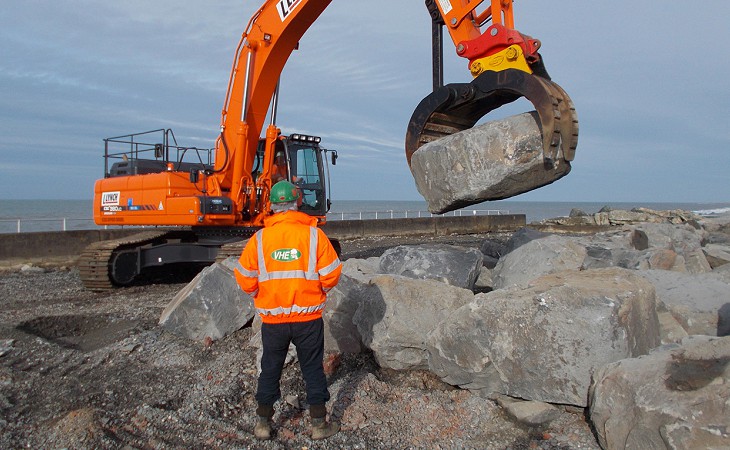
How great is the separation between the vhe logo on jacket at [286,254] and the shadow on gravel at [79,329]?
2724 millimetres

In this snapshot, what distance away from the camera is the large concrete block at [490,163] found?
4.19 meters

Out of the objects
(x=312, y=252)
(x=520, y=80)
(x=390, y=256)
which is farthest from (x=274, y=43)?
(x=312, y=252)

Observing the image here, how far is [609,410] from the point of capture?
3.13 m

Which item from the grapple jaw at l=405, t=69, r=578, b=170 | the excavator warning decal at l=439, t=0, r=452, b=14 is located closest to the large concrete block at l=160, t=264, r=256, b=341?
the grapple jaw at l=405, t=69, r=578, b=170

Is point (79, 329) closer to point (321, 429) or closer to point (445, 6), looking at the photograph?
point (321, 429)

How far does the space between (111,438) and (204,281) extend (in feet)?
6.68

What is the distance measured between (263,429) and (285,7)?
583cm

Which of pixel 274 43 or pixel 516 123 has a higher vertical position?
pixel 274 43

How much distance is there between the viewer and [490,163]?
4.27 metres

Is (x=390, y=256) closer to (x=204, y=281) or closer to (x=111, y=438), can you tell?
(x=204, y=281)

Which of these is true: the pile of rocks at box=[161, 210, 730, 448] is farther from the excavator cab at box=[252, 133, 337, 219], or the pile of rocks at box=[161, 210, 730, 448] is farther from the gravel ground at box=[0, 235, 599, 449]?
the excavator cab at box=[252, 133, 337, 219]

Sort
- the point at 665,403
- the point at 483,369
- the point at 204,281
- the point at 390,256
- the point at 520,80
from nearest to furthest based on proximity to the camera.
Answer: the point at 665,403 → the point at 483,369 → the point at 520,80 → the point at 204,281 → the point at 390,256

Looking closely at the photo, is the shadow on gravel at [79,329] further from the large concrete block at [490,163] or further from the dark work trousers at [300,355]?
the large concrete block at [490,163]

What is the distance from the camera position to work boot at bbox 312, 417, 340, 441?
3.44 meters
